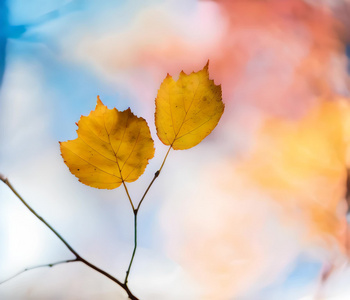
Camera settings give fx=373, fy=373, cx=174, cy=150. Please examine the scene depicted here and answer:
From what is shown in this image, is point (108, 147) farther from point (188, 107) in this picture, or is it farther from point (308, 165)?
point (308, 165)

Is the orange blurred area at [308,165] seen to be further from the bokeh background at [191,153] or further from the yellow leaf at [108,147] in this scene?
the yellow leaf at [108,147]

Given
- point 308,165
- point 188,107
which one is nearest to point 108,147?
Answer: point 188,107

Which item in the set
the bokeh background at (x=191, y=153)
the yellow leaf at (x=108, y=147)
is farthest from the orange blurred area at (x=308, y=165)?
the yellow leaf at (x=108, y=147)

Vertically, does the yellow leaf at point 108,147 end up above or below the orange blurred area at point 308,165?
below

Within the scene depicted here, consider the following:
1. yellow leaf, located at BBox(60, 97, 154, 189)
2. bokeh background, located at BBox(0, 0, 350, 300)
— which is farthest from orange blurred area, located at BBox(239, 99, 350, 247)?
yellow leaf, located at BBox(60, 97, 154, 189)

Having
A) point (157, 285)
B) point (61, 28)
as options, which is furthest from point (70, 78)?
point (157, 285)
